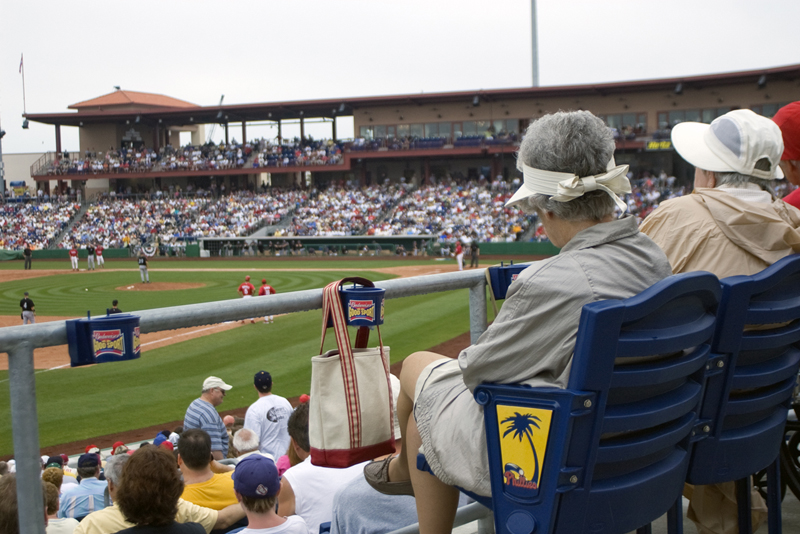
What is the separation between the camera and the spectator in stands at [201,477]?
3.67 metres

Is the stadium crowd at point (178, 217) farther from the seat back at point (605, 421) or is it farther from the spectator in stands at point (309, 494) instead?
the seat back at point (605, 421)

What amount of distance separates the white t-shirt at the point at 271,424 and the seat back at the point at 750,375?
203 inches

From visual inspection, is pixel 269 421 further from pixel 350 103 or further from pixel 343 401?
pixel 350 103

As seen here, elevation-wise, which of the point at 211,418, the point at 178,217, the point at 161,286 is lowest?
the point at 161,286

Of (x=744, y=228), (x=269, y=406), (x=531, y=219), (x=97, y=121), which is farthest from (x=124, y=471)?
(x=97, y=121)


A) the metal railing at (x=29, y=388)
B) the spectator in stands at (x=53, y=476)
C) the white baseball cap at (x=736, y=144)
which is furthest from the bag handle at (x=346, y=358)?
the spectator in stands at (x=53, y=476)

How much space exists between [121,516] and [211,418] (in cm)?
414

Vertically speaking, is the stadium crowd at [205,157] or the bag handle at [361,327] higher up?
the stadium crowd at [205,157]

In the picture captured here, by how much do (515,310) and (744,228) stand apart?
130 centimetres

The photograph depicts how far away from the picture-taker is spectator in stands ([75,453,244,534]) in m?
2.59

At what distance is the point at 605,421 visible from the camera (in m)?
1.71

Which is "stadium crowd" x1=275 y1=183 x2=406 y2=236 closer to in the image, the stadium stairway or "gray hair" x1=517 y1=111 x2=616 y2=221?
the stadium stairway

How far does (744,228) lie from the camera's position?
265 centimetres

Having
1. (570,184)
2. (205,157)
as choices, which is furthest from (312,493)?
(205,157)
